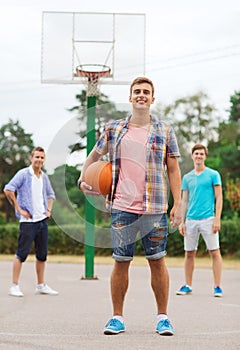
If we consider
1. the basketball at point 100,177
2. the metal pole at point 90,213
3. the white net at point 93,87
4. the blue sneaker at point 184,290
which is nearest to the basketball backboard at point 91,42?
the white net at point 93,87

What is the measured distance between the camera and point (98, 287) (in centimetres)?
976

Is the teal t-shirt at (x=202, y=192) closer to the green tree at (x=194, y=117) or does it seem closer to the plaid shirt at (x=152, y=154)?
the plaid shirt at (x=152, y=154)

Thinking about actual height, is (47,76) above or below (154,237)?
above

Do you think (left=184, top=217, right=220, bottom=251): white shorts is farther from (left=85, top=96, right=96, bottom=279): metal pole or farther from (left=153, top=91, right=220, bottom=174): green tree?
(left=153, top=91, right=220, bottom=174): green tree

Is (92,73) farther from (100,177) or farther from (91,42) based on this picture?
(100,177)

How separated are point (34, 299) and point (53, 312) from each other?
1297 millimetres

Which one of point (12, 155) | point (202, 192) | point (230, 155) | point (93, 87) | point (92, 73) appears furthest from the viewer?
point (12, 155)

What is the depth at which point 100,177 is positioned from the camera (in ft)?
18.3

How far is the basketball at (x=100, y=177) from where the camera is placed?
5586mm

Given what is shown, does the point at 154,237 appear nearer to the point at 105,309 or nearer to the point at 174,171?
the point at 174,171

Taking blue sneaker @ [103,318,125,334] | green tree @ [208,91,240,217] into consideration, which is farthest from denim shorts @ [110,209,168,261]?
green tree @ [208,91,240,217]

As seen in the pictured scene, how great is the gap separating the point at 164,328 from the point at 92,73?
6.13 metres

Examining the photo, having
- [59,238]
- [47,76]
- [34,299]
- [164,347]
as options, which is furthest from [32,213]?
[59,238]

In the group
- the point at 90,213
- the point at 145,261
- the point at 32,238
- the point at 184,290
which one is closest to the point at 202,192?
the point at 184,290
